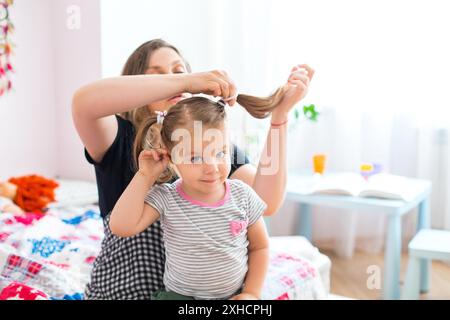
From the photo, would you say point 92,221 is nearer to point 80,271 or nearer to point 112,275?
point 80,271

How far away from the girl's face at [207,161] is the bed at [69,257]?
1.14 feet

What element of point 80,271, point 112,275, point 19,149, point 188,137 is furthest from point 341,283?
point 19,149

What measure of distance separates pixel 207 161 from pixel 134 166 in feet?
0.51

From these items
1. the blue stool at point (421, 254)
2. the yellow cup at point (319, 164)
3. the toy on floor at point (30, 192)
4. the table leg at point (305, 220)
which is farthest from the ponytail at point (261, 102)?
the table leg at point (305, 220)

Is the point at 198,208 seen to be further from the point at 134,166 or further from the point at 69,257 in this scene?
the point at 69,257

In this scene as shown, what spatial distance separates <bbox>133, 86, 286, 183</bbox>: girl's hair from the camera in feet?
1.91

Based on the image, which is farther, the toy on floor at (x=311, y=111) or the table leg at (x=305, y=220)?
the table leg at (x=305, y=220)

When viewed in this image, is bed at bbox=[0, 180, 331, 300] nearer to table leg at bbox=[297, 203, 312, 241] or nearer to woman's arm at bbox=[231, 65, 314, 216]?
woman's arm at bbox=[231, 65, 314, 216]

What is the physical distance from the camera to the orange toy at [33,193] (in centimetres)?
154

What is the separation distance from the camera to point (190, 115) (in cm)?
58

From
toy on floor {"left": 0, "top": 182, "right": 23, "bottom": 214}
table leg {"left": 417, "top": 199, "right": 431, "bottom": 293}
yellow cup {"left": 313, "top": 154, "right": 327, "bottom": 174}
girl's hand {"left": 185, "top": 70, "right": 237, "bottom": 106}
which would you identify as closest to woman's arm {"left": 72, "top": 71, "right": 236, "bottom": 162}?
girl's hand {"left": 185, "top": 70, "right": 237, "bottom": 106}

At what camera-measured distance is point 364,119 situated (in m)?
1.88

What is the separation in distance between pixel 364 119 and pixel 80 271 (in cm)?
116

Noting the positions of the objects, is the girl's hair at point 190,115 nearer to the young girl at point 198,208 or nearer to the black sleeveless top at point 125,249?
the young girl at point 198,208
